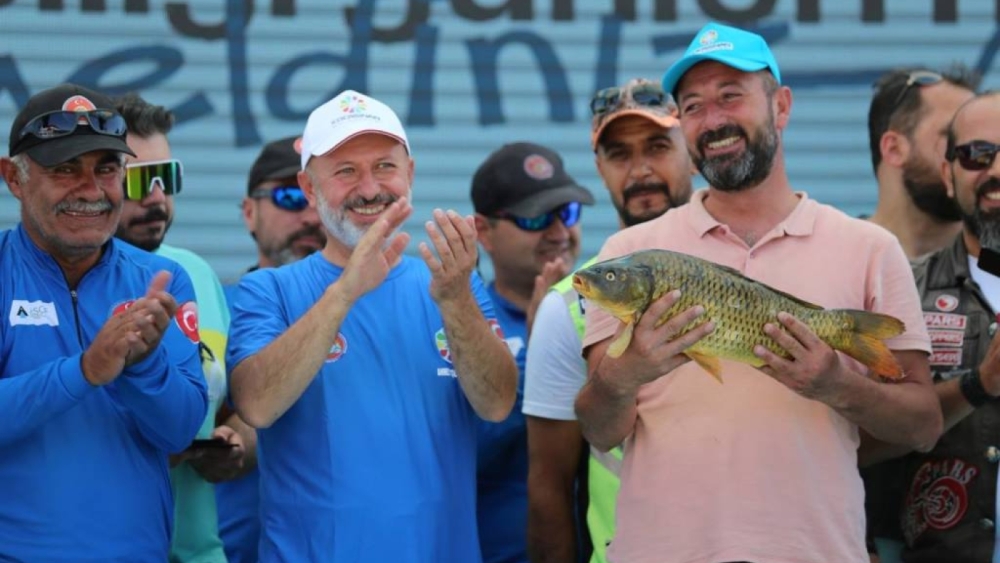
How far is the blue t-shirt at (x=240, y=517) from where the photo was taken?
471 centimetres

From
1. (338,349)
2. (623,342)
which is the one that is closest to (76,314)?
(338,349)

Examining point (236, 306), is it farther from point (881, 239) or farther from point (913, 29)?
point (913, 29)

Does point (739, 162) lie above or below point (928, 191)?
above

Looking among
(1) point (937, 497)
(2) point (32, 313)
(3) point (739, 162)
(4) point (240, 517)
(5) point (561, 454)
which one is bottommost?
(4) point (240, 517)

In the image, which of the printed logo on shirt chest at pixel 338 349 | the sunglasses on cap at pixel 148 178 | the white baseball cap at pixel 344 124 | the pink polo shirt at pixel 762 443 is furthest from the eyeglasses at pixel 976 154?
the sunglasses on cap at pixel 148 178

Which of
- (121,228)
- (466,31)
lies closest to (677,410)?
(121,228)

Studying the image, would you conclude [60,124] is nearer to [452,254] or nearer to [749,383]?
[452,254]

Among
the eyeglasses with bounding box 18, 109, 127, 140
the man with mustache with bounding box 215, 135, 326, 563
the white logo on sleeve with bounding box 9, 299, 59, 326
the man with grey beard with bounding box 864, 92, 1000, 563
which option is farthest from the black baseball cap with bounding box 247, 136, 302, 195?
the man with grey beard with bounding box 864, 92, 1000, 563

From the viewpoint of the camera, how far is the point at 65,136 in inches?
153

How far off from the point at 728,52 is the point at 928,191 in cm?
161

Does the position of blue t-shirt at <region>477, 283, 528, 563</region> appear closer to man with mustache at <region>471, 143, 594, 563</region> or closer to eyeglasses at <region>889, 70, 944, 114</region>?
man with mustache at <region>471, 143, 594, 563</region>

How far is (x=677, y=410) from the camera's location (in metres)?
3.63

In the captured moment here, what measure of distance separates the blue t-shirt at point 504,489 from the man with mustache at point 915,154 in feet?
4.65

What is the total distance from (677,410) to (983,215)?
4.08ft
